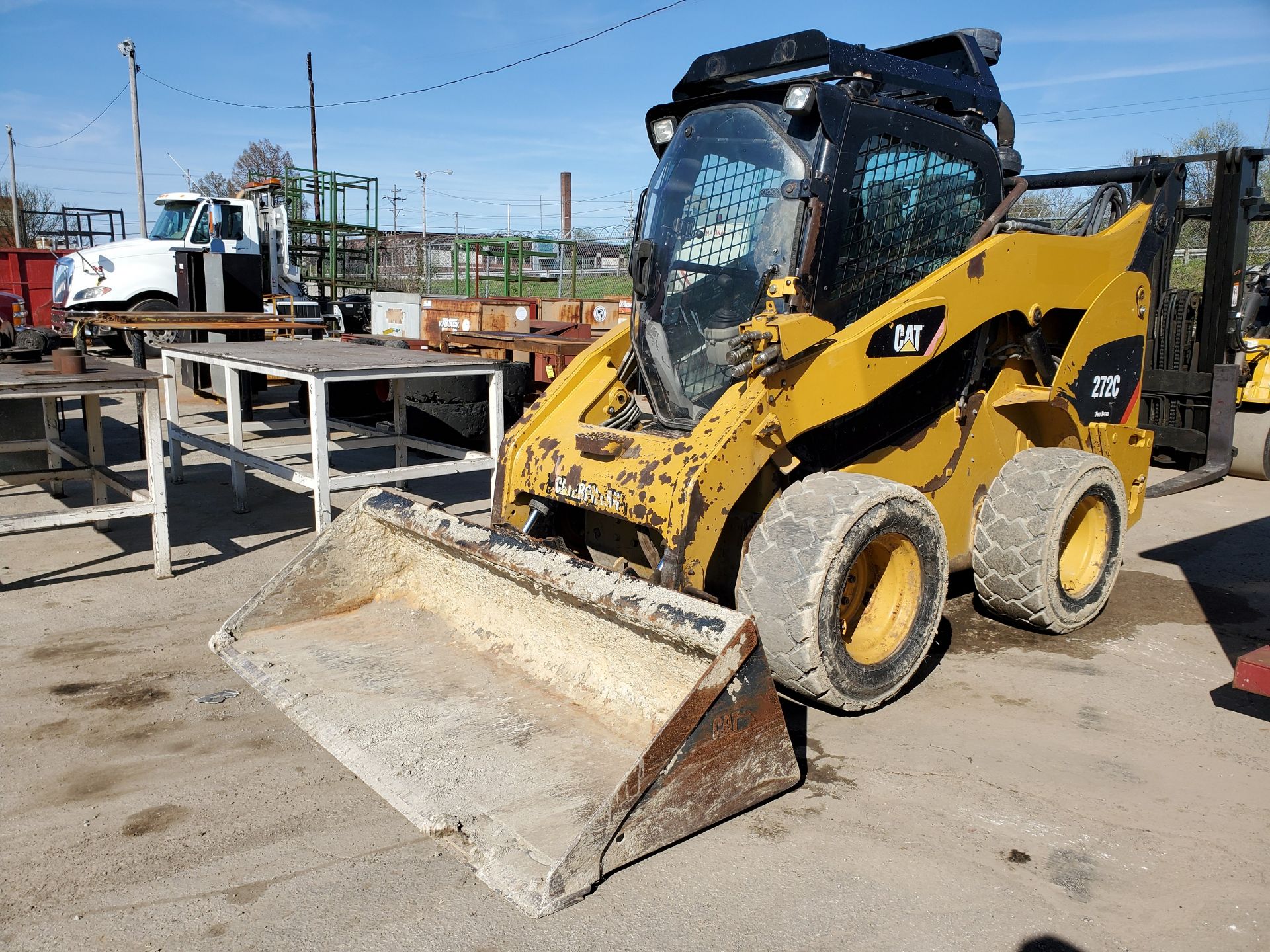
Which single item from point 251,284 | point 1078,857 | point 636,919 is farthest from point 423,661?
point 251,284

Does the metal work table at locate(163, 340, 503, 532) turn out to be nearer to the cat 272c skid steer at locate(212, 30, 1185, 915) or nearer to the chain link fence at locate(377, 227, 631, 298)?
the cat 272c skid steer at locate(212, 30, 1185, 915)

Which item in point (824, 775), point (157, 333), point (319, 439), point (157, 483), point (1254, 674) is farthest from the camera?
point (157, 333)

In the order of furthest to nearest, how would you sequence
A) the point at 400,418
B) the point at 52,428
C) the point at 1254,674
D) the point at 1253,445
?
the point at 1253,445 → the point at 400,418 → the point at 52,428 → the point at 1254,674

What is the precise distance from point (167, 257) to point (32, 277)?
7.22 meters

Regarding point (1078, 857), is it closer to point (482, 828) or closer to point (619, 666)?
point (619, 666)

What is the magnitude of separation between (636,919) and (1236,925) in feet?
5.33

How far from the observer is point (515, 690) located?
3.82 meters

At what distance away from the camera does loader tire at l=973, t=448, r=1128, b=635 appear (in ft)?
15.3

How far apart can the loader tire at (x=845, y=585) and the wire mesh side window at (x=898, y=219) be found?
0.92 m

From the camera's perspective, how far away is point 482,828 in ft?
9.64

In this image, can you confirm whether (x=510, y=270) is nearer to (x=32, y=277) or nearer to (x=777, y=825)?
(x=32, y=277)

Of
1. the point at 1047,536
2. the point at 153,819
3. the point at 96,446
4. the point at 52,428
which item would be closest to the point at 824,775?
the point at 1047,536

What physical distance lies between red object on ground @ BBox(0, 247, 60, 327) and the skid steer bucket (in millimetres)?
20498

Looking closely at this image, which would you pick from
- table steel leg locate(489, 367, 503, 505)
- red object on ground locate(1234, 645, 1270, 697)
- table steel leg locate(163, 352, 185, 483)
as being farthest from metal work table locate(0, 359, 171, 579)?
red object on ground locate(1234, 645, 1270, 697)
